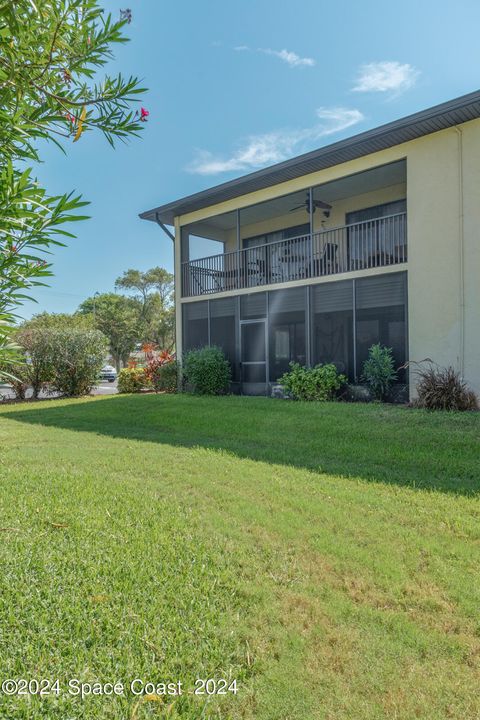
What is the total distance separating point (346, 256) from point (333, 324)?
2.18 m

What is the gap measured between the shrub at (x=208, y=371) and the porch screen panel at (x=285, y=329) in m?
1.45

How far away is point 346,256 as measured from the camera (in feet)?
41.7

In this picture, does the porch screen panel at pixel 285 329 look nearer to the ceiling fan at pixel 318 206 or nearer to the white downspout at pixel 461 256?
the ceiling fan at pixel 318 206

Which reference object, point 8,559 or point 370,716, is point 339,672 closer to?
point 370,716

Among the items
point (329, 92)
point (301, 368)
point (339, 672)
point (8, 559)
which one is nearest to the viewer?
point (339, 672)

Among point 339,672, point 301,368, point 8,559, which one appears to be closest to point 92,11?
point 8,559

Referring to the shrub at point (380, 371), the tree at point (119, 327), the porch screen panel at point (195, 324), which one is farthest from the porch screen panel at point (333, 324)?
the tree at point (119, 327)

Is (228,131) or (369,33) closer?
(369,33)

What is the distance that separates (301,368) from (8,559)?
980cm

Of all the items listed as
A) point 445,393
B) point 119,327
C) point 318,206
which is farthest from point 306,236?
point 119,327

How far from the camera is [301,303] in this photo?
12719 millimetres

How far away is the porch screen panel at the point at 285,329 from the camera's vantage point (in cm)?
A: 1279

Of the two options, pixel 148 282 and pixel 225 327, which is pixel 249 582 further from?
pixel 148 282

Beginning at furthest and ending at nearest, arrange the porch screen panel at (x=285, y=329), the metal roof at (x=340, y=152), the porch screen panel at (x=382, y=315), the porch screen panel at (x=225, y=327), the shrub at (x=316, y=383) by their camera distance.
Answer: the porch screen panel at (x=225, y=327)
the porch screen panel at (x=285, y=329)
the shrub at (x=316, y=383)
the porch screen panel at (x=382, y=315)
the metal roof at (x=340, y=152)
